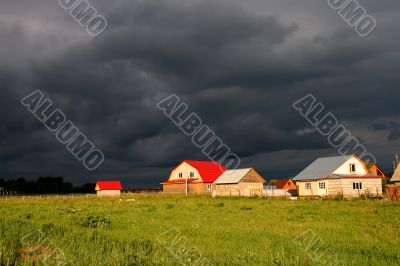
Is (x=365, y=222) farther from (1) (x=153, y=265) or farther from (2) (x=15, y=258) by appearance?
(2) (x=15, y=258)

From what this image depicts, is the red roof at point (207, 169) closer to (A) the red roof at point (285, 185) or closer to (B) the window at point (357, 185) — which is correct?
(A) the red roof at point (285, 185)

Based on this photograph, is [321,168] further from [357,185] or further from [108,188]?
[108,188]

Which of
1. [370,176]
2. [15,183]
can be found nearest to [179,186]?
[370,176]

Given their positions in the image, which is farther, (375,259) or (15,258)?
(375,259)

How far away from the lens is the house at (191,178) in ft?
261

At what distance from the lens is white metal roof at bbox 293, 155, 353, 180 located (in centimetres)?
5600

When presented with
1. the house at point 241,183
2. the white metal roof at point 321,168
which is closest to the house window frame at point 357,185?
the white metal roof at point 321,168

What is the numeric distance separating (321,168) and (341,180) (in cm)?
436

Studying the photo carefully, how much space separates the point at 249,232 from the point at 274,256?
5.11 meters

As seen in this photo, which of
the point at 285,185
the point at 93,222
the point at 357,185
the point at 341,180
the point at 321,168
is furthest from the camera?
the point at 285,185

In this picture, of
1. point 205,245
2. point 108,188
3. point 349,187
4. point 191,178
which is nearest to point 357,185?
point 349,187

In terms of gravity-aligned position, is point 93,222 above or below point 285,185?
below

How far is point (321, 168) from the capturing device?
5828cm

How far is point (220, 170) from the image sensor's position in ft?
289
